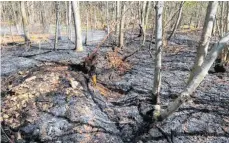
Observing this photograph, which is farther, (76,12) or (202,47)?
(76,12)

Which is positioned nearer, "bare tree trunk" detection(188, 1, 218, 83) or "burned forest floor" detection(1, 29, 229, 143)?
"bare tree trunk" detection(188, 1, 218, 83)

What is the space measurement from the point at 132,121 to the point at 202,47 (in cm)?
249

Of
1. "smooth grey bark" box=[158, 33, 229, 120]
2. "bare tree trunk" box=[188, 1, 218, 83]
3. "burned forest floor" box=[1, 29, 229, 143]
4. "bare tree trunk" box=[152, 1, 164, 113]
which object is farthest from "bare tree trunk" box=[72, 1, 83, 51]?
"smooth grey bark" box=[158, 33, 229, 120]

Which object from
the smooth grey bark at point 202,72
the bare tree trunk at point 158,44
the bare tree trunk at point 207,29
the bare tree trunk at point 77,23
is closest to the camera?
the smooth grey bark at point 202,72

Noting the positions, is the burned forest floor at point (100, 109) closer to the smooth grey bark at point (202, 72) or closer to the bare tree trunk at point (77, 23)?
the smooth grey bark at point (202, 72)

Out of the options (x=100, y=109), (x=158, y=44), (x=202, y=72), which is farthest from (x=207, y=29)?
(x=100, y=109)

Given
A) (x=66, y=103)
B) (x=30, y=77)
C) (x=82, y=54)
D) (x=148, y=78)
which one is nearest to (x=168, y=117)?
(x=66, y=103)

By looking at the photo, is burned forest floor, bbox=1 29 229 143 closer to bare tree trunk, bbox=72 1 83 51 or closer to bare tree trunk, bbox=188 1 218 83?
bare tree trunk, bbox=188 1 218 83

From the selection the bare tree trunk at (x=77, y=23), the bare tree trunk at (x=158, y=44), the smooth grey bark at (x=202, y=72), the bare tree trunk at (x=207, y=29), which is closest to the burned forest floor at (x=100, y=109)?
the bare tree trunk at (x=158, y=44)

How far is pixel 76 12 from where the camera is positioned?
12.9 metres

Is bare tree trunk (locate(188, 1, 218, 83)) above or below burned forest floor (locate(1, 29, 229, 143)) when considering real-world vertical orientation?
above

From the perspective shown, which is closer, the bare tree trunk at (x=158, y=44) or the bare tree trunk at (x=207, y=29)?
the bare tree trunk at (x=207, y=29)

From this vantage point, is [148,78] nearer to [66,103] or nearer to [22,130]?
[66,103]

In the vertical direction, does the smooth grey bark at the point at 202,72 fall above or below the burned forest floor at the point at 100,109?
above
